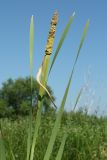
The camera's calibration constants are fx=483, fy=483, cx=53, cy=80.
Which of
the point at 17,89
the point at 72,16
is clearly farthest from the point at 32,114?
the point at 17,89

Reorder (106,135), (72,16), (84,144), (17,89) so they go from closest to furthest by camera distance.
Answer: (72,16)
(84,144)
(106,135)
(17,89)

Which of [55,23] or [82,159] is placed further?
[82,159]

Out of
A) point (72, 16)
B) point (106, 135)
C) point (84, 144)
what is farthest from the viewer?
point (106, 135)

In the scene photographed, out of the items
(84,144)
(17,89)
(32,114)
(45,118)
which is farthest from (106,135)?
(17,89)

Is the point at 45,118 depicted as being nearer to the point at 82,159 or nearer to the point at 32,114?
the point at 82,159

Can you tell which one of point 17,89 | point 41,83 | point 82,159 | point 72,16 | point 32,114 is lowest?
point 82,159

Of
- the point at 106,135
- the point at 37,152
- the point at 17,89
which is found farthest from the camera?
the point at 17,89

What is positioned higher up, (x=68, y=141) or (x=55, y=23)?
(x=55, y=23)

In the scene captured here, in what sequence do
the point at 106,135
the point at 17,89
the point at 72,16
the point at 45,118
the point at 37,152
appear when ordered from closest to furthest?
1. the point at 72,16
2. the point at 37,152
3. the point at 106,135
4. the point at 45,118
5. the point at 17,89

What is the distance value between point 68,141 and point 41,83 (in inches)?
184

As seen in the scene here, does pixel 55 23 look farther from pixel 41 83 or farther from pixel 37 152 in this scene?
pixel 37 152

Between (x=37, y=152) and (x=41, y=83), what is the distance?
4009mm

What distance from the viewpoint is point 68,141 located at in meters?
6.60

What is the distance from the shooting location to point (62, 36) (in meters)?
2.04
